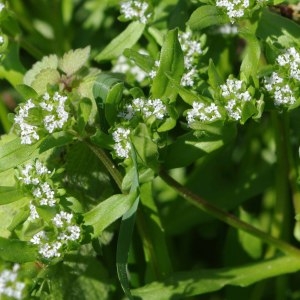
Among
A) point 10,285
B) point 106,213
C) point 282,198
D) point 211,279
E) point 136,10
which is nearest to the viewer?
point 10,285

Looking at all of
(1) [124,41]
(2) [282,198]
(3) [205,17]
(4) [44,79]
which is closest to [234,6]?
(3) [205,17]

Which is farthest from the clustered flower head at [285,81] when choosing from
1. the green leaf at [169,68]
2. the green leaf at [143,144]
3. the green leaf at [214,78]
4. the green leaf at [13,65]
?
the green leaf at [13,65]

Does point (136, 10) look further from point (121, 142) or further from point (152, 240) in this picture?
point (152, 240)

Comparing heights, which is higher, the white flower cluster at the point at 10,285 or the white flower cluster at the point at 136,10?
the white flower cluster at the point at 136,10

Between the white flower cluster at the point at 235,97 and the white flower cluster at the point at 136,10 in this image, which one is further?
the white flower cluster at the point at 136,10

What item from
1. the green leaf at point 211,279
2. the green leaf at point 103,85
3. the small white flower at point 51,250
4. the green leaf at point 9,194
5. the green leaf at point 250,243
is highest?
the green leaf at point 103,85

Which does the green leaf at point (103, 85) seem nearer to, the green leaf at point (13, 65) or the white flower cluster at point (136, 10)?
the white flower cluster at point (136, 10)

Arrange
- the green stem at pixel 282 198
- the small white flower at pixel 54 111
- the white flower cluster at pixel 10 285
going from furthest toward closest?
1. the green stem at pixel 282 198
2. the small white flower at pixel 54 111
3. the white flower cluster at pixel 10 285
